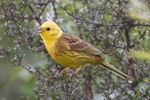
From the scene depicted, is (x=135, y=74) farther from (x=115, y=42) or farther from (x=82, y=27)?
(x=82, y=27)

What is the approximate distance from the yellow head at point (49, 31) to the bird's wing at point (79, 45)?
0.07m

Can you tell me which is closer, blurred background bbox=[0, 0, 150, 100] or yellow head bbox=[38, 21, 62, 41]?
blurred background bbox=[0, 0, 150, 100]

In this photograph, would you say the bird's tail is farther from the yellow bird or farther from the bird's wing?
the bird's wing

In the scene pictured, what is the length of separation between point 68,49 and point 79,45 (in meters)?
0.12

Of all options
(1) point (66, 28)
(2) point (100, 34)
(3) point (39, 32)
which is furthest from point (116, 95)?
(1) point (66, 28)

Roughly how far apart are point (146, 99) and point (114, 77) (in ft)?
3.52

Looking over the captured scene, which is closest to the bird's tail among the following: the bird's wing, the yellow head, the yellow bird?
the yellow bird

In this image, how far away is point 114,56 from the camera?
405cm

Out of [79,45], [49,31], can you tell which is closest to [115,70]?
[79,45]

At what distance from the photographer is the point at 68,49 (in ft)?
13.1

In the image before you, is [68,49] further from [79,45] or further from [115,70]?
[115,70]

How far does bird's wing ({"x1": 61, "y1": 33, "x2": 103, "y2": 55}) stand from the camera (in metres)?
3.86

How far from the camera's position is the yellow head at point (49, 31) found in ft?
12.7

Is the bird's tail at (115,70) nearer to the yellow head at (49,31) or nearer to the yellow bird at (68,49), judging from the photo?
the yellow bird at (68,49)
